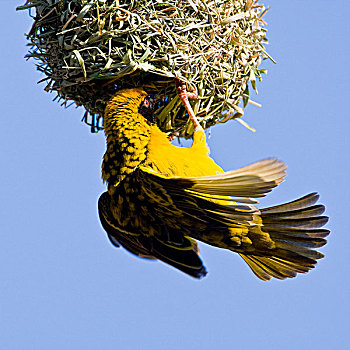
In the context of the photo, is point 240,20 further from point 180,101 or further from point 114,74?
point 114,74

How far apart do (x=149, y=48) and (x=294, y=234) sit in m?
0.89

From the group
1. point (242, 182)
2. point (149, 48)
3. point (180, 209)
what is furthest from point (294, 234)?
point (149, 48)

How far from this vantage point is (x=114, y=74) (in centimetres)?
232

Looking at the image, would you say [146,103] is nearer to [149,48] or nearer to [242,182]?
[149,48]

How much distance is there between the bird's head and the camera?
2486mm

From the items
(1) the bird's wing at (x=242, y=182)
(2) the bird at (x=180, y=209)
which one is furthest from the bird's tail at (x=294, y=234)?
(1) the bird's wing at (x=242, y=182)

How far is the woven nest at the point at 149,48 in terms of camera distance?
229 centimetres

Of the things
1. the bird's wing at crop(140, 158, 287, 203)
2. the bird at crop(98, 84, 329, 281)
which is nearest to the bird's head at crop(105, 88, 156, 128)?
the bird at crop(98, 84, 329, 281)

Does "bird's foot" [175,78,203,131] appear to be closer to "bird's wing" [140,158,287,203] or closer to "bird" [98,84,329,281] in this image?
"bird" [98,84,329,281]

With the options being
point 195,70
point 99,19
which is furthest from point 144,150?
point 99,19

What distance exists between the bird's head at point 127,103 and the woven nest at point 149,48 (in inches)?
1.5

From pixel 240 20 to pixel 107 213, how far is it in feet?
3.11

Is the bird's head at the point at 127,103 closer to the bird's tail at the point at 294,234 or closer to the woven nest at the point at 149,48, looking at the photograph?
the woven nest at the point at 149,48

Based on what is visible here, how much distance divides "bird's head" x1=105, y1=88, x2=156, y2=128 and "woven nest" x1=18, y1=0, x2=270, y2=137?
1.5 inches
